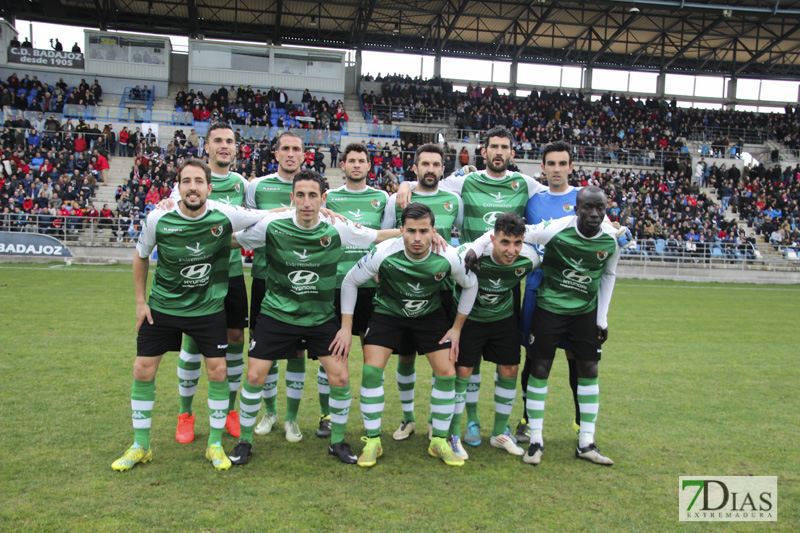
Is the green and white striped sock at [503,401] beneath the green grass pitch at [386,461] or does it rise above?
above

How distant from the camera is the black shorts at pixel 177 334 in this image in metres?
4.71

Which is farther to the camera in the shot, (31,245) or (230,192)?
(31,245)

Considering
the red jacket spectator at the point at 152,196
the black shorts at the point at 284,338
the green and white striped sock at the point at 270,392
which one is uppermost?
the red jacket spectator at the point at 152,196

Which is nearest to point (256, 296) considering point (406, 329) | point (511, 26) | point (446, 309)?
point (406, 329)

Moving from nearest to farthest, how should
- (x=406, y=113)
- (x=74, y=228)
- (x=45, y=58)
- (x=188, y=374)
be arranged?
(x=188, y=374), (x=74, y=228), (x=45, y=58), (x=406, y=113)

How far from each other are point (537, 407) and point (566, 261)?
129cm

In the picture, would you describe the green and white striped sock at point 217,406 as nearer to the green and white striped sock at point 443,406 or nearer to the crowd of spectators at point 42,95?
the green and white striped sock at point 443,406

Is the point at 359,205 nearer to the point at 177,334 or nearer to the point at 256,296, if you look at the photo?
the point at 256,296

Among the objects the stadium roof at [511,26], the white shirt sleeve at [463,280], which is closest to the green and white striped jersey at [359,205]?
the white shirt sleeve at [463,280]

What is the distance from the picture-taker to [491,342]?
17.4ft

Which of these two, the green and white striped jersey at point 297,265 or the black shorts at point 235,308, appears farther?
the black shorts at point 235,308

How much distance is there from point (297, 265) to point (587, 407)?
279 centimetres

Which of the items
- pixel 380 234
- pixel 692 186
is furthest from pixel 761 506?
pixel 692 186

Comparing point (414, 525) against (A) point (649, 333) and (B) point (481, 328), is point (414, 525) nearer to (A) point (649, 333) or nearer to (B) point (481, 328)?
(B) point (481, 328)
